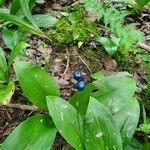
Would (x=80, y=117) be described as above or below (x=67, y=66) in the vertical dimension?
above

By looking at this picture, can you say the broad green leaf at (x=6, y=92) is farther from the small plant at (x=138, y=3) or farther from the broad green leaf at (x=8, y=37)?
the small plant at (x=138, y=3)

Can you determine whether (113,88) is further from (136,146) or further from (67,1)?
(67,1)

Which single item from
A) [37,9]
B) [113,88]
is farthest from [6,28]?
[113,88]

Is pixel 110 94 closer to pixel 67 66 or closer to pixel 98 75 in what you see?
pixel 98 75

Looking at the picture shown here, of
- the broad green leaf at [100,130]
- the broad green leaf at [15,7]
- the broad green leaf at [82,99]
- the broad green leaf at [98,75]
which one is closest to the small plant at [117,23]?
the broad green leaf at [98,75]

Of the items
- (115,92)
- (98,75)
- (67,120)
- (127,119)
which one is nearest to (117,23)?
(98,75)

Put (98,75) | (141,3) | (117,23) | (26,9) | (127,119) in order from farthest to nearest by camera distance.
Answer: (141,3) → (26,9) → (98,75) → (117,23) → (127,119)

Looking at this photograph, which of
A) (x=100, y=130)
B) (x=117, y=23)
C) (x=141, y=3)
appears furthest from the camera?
(x=141, y=3)
